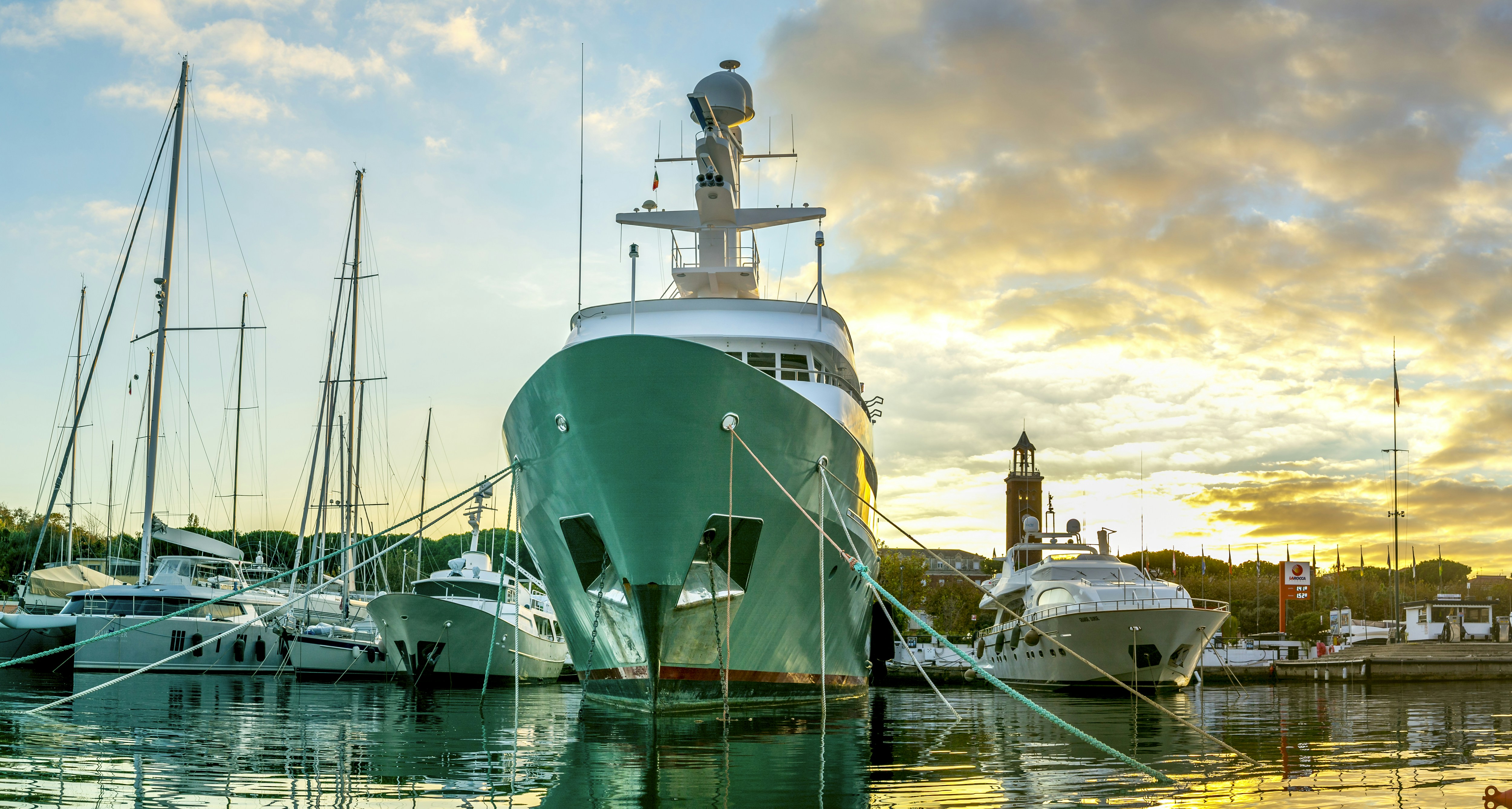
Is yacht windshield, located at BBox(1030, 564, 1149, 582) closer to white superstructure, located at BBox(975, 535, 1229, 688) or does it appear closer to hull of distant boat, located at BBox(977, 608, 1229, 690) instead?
white superstructure, located at BBox(975, 535, 1229, 688)

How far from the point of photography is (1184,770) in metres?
9.83

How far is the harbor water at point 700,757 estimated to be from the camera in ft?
26.7

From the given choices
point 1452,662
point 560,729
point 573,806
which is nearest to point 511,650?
point 560,729

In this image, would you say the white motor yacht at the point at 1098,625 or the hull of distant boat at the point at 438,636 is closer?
the hull of distant boat at the point at 438,636

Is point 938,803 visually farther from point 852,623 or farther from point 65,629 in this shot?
point 65,629

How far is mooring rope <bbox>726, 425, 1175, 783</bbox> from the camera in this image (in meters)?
8.52

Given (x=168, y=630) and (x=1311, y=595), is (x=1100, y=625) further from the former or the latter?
(x=1311, y=595)

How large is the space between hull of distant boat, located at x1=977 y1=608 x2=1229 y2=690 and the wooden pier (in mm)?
14470

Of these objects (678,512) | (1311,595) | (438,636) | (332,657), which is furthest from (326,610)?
(1311,595)

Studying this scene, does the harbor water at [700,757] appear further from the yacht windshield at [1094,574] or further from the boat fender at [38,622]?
the boat fender at [38,622]

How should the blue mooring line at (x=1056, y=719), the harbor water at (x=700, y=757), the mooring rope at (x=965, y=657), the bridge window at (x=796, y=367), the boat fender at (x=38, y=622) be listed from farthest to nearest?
the boat fender at (x=38, y=622), the bridge window at (x=796, y=367), the mooring rope at (x=965, y=657), the blue mooring line at (x=1056, y=719), the harbor water at (x=700, y=757)

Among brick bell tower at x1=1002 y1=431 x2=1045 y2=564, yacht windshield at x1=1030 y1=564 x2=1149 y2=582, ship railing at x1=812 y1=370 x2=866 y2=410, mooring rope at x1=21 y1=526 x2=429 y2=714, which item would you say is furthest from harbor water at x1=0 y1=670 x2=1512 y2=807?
brick bell tower at x1=1002 y1=431 x2=1045 y2=564

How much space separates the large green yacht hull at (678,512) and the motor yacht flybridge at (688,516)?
0.07 feet

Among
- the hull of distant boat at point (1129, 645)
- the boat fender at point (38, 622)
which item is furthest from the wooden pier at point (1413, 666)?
the boat fender at point (38, 622)
